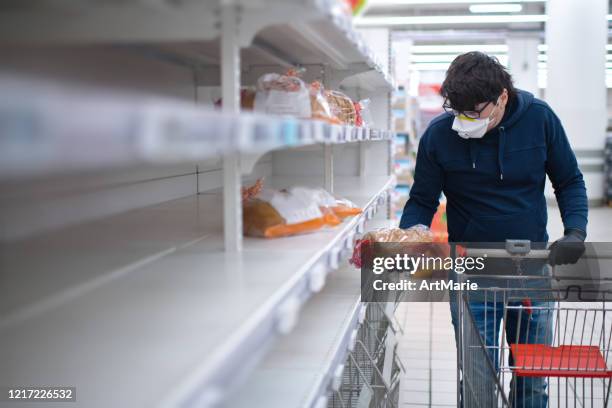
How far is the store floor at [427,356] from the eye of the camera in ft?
13.7

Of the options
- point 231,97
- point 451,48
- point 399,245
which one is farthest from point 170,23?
point 451,48

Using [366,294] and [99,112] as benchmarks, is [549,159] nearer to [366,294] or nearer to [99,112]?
[366,294]

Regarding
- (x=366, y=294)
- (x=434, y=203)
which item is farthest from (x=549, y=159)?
(x=366, y=294)

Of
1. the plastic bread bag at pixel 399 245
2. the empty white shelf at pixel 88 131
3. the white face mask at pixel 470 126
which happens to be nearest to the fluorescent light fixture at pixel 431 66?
the white face mask at pixel 470 126

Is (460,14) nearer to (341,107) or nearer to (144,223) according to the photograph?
(341,107)

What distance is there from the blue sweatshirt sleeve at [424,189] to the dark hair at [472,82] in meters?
0.34

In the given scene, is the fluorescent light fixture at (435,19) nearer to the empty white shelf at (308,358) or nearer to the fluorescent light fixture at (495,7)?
the fluorescent light fixture at (495,7)

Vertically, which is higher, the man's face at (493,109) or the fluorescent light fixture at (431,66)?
the fluorescent light fixture at (431,66)

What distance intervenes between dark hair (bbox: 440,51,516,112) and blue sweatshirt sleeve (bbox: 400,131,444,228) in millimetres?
340

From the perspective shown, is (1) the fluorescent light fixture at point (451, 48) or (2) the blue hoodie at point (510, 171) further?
(1) the fluorescent light fixture at point (451, 48)

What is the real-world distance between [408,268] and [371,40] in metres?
3.50

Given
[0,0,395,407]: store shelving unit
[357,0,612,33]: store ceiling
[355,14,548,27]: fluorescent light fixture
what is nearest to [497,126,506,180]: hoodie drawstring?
[0,0,395,407]: store shelving unit

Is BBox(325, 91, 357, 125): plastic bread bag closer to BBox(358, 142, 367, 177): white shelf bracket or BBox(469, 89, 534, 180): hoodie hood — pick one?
BBox(469, 89, 534, 180): hoodie hood

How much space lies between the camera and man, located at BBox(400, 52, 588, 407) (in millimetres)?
2719
